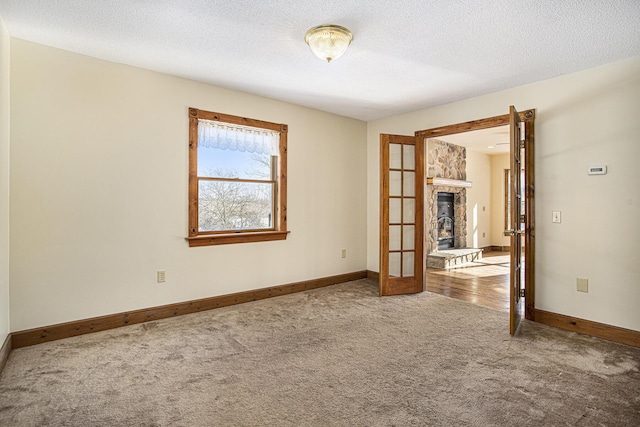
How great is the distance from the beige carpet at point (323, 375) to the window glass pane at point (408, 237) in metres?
1.32

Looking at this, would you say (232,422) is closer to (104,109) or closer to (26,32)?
(104,109)

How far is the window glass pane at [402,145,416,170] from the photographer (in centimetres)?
468

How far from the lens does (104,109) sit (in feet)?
10.3

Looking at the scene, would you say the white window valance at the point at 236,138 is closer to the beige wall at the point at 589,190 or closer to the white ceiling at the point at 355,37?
the white ceiling at the point at 355,37

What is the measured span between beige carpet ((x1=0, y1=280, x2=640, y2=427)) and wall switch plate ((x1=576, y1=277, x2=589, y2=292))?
45 cm

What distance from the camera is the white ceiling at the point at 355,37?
229 cm

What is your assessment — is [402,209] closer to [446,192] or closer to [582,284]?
[582,284]

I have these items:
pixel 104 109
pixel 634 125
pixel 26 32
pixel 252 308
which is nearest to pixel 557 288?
pixel 634 125

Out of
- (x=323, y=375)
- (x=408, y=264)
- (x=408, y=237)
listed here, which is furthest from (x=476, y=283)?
(x=323, y=375)

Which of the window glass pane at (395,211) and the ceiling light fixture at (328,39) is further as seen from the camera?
the window glass pane at (395,211)

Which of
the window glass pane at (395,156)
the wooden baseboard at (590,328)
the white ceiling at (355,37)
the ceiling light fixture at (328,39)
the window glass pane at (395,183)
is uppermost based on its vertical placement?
the white ceiling at (355,37)

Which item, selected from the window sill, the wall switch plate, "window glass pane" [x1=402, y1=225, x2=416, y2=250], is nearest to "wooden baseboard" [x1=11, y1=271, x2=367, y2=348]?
the window sill

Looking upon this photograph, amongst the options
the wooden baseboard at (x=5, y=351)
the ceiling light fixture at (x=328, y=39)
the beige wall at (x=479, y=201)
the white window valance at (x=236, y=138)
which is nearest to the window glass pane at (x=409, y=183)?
the white window valance at (x=236, y=138)

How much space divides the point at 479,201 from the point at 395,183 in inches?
191
